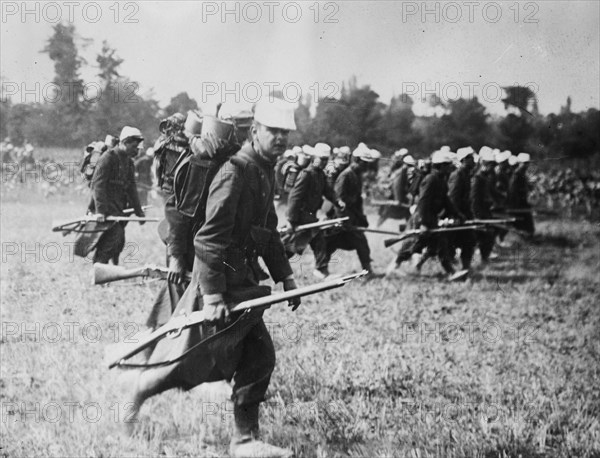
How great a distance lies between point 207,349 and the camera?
3.47m

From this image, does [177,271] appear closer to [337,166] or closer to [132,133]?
[132,133]

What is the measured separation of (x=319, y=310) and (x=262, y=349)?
3.47 meters

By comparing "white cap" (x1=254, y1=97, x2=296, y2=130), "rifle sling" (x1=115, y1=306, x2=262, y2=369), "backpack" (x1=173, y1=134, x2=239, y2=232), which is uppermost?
"white cap" (x1=254, y1=97, x2=296, y2=130)

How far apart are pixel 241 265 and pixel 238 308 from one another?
0.28 metres

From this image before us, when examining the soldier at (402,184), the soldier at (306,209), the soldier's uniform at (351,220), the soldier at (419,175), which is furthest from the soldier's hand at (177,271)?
the soldier at (402,184)

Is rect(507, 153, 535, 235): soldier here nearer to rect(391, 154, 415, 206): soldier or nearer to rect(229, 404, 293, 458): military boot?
rect(391, 154, 415, 206): soldier

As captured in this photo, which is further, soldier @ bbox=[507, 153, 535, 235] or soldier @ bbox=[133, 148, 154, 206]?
soldier @ bbox=[133, 148, 154, 206]

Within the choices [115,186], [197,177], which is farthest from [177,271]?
[115,186]

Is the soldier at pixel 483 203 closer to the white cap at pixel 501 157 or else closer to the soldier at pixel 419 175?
the soldier at pixel 419 175

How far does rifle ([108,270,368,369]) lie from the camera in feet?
10.5

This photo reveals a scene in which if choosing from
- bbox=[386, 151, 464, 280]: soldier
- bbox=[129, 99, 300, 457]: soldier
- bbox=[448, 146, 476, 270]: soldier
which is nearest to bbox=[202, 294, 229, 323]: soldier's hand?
bbox=[129, 99, 300, 457]: soldier

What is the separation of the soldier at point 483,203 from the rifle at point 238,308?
7.89 meters

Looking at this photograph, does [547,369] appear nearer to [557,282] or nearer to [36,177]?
[557,282]

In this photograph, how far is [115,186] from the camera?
7633mm
